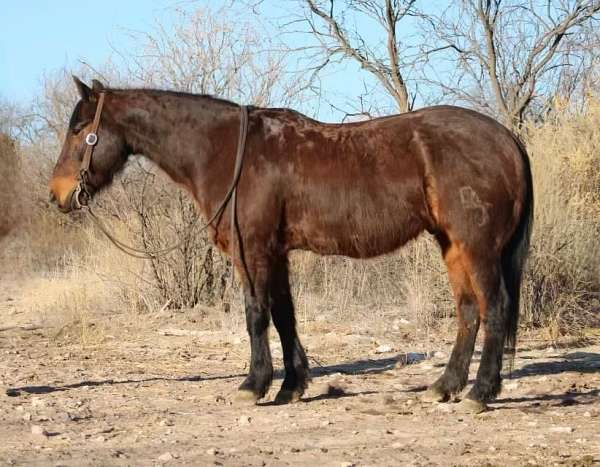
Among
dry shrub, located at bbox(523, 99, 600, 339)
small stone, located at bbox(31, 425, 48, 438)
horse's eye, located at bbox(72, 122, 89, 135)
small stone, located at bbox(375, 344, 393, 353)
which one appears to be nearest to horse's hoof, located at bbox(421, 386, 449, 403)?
small stone, located at bbox(375, 344, 393, 353)

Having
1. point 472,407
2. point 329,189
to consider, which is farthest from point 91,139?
point 472,407

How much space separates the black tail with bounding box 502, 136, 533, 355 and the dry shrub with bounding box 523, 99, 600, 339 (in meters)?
3.52

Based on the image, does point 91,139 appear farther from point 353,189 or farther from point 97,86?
point 353,189

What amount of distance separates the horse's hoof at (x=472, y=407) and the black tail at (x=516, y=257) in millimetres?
474

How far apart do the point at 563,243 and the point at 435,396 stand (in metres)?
4.60

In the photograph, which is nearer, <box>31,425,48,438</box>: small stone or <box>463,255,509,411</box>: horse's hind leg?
<box>31,425,48,438</box>: small stone

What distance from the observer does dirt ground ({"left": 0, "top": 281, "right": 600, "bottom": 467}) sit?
16.2 feet

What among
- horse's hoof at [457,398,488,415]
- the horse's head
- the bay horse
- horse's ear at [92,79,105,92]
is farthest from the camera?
horse's ear at [92,79,105,92]

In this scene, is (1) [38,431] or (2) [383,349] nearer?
(1) [38,431]

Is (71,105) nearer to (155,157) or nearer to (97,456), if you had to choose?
(155,157)

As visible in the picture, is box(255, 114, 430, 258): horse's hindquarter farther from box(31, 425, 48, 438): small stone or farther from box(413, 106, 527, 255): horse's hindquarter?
box(31, 425, 48, 438): small stone

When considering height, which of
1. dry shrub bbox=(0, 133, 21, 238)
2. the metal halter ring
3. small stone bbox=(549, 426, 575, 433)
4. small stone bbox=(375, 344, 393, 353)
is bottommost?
small stone bbox=(549, 426, 575, 433)

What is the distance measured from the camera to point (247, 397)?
A: 6.26 m

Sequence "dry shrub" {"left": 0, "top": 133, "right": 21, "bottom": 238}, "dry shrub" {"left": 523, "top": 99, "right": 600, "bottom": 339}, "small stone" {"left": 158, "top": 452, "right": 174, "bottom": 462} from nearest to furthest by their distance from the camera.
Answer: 1. "small stone" {"left": 158, "top": 452, "right": 174, "bottom": 462}
2. "dry shrub" {"left": 523, "top": 99, "right": 600, "bottom": 339}
3. "dry shrub" {"left": 0, "top": 133, "right": 21, "bottom": 238}
